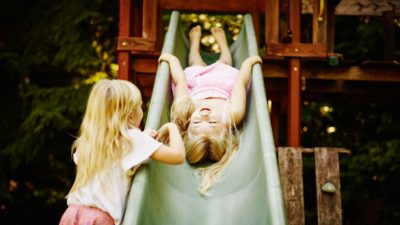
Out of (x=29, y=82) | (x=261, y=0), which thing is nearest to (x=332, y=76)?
(x=261, y=0)

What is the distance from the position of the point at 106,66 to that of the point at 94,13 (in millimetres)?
814

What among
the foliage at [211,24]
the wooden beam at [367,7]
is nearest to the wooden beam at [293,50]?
the wooden beam at [367,7]

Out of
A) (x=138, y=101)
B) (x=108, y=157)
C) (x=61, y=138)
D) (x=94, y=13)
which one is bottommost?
(x=61, y=138)

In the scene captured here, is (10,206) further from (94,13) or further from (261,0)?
(261,0)

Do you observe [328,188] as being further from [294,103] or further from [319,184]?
[294,103]

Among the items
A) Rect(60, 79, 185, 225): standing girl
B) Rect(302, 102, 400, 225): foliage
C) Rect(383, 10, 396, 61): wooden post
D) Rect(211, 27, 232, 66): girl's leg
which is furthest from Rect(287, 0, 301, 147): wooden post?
Rect(302, 102, 400, 225): foliage

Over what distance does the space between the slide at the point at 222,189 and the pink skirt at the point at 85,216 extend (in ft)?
0.31

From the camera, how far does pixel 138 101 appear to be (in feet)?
11.5

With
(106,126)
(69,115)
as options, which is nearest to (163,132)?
(106,126)

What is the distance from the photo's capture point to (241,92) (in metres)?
4.81

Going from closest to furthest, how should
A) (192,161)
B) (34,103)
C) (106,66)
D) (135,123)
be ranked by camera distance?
1. (135,123)
2. (192,161)
3. (34,103)
4. (106,66)

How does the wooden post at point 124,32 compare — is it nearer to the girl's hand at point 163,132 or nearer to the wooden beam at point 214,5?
the wooden beam at point 214,5

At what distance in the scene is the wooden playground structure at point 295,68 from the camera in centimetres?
532

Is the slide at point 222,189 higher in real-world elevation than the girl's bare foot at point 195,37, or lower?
lower
